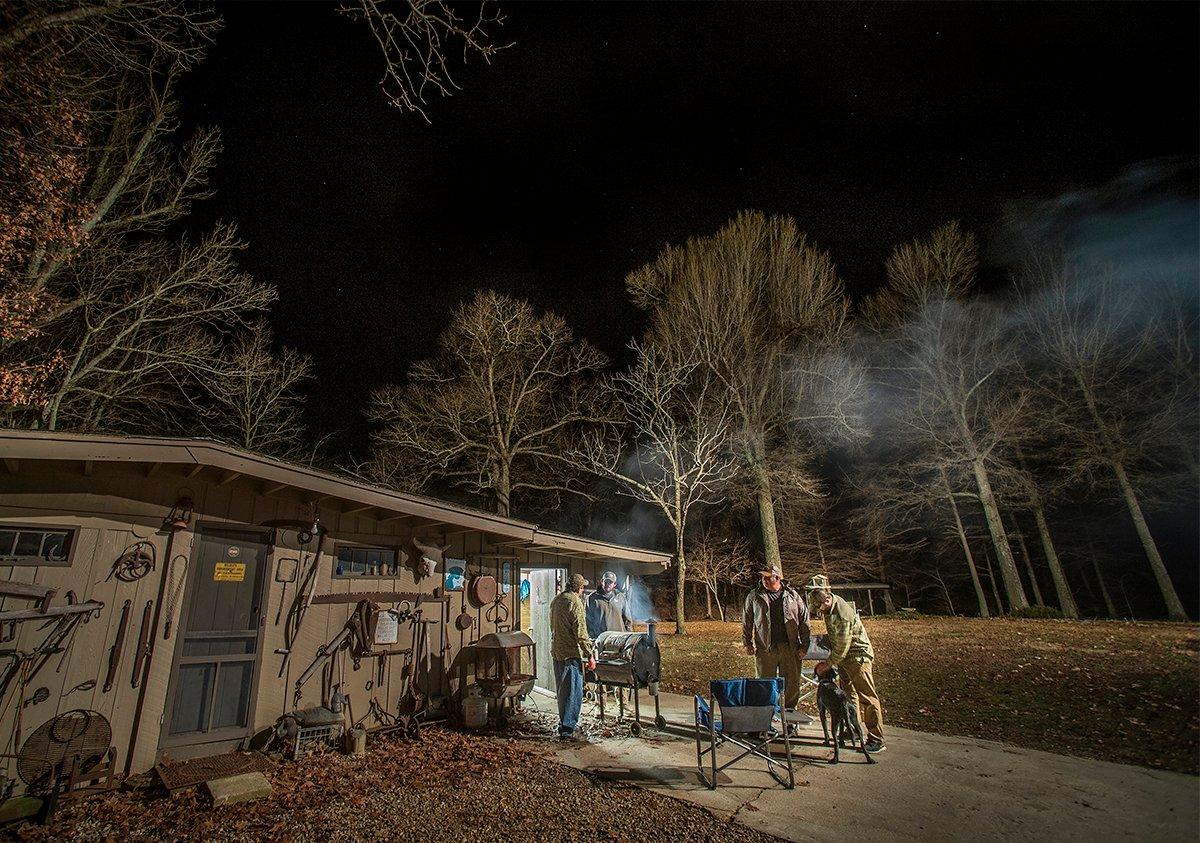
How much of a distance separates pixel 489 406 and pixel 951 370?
630 inches

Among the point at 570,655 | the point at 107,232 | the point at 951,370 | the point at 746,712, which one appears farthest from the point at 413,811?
the point at 951,370

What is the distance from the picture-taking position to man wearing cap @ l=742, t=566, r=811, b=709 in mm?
5453

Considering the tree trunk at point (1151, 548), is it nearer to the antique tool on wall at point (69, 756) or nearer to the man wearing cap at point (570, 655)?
the man wearing cap at point (570, 655)

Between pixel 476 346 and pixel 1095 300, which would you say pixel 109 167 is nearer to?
pixel 476 346

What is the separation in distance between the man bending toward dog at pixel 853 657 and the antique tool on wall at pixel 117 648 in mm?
6626

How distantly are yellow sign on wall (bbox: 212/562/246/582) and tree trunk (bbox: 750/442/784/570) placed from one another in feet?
44.6

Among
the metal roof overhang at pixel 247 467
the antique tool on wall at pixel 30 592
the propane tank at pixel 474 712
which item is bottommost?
the propane tank at pixel 474 712

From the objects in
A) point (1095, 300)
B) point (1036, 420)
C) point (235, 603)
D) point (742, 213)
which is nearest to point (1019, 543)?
point (1036, 420)

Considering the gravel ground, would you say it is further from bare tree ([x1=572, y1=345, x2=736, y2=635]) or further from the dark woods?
bare tree ([x1=572, y1=345, x2=736, y2=635])

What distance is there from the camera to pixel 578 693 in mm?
5641

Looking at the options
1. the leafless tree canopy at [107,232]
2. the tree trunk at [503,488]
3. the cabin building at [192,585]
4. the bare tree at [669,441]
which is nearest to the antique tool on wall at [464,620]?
the cabin building at [192,585]

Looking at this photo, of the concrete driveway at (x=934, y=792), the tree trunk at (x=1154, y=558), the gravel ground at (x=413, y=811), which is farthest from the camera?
the tree trunk at (x=1154, y=558)

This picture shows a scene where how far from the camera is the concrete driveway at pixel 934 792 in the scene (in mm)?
3291

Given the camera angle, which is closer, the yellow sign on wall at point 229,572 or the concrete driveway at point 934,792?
the concrete driveway at point 934,792
